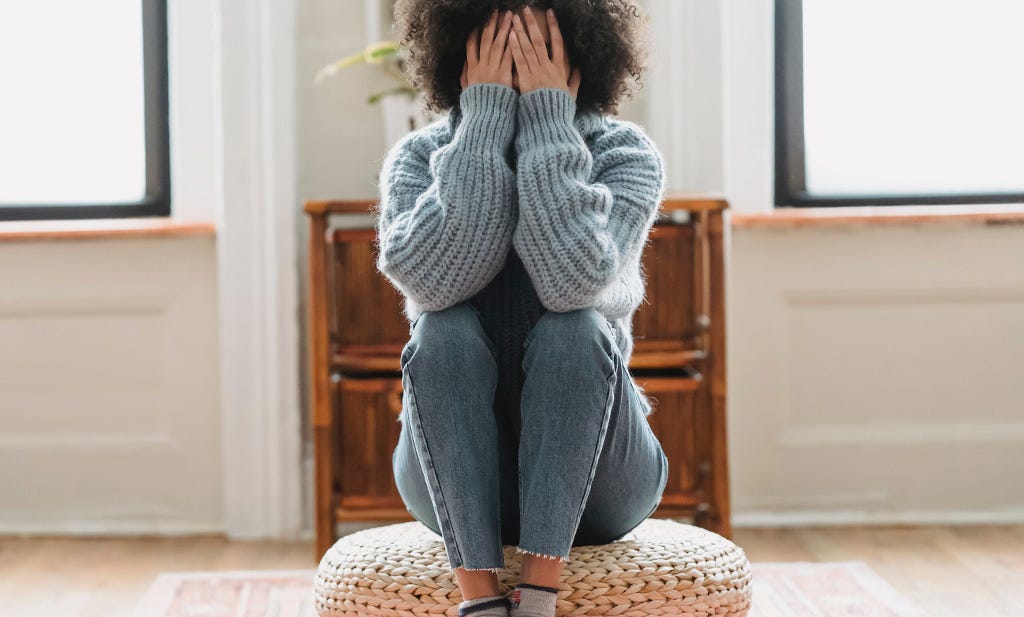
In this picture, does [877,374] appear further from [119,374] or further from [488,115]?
[119,374]

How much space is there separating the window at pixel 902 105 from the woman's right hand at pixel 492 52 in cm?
131

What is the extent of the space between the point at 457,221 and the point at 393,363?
0.89 meters

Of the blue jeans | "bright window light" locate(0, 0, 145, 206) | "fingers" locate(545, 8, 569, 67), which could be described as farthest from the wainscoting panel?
"bright window light" locate(0, 0, 145, 206)

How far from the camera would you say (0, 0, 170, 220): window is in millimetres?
2662

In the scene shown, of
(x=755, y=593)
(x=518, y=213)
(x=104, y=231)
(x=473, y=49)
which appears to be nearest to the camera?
(x=518, y=213)

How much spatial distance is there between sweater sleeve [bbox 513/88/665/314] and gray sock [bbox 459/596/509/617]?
1.14 feet

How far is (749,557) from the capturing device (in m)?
2.31

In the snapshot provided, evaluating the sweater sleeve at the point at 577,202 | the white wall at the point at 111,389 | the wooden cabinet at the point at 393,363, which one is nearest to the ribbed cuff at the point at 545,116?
the sweater sleeve at the point at 577,202

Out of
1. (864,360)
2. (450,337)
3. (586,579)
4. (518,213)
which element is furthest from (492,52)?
(864,360)

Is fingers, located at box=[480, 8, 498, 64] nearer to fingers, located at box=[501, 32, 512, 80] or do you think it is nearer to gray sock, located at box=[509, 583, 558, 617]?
fingers, located at box=[501, 32, 512, 80]

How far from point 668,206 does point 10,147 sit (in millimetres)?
1546

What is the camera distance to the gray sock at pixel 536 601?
4.36 ft

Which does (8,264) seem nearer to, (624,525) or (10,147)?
(10,147)

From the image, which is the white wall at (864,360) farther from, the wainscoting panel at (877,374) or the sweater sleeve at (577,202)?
the sweater sleeve at (577,202)
